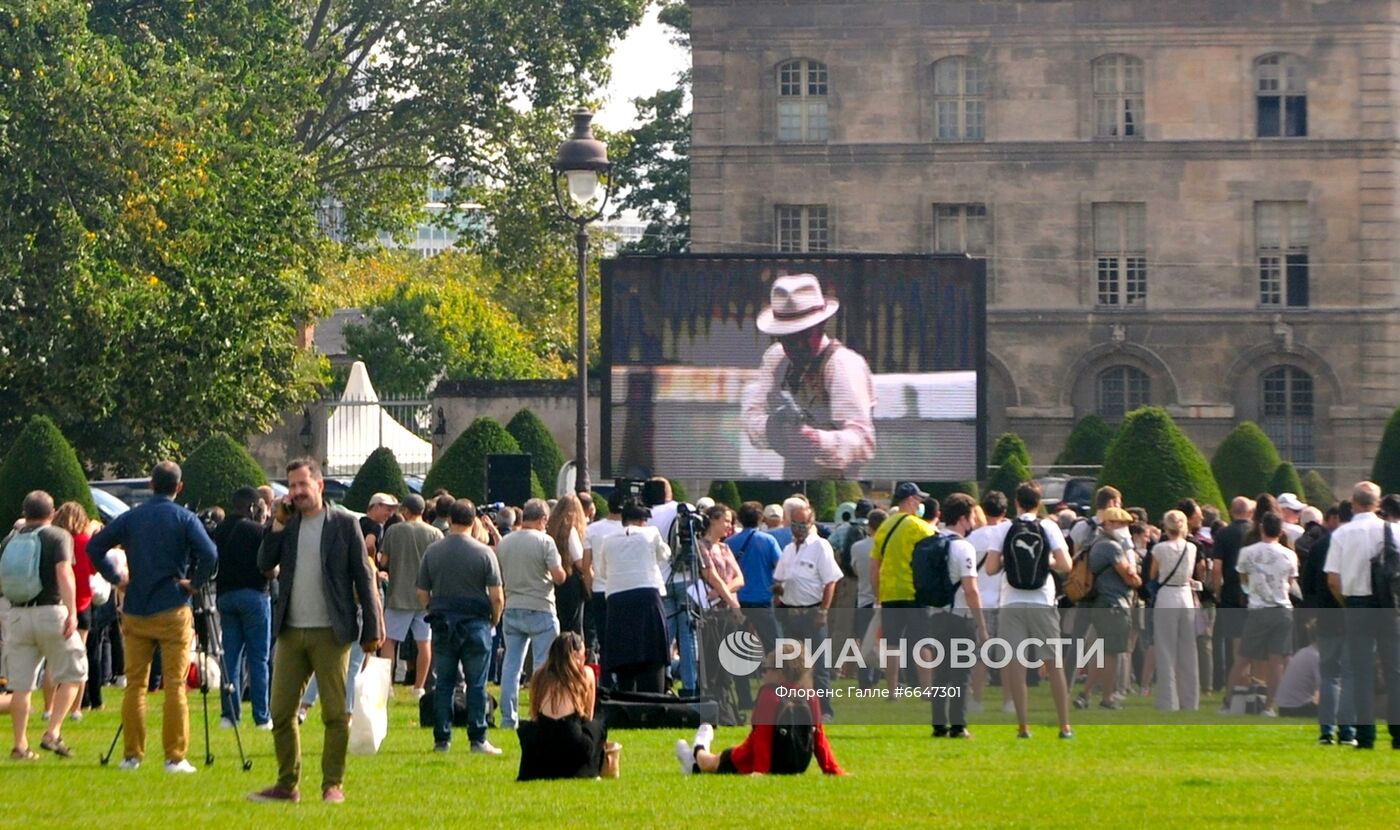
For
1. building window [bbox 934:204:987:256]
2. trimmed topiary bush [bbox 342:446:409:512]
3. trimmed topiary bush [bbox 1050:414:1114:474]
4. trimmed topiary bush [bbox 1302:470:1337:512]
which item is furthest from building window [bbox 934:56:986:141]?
trimmed topiary bush [bbox 342:446:409:512]

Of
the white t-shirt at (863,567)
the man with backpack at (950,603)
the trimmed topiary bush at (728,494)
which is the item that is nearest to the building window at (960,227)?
the trimmed topiary bush at (728,494)

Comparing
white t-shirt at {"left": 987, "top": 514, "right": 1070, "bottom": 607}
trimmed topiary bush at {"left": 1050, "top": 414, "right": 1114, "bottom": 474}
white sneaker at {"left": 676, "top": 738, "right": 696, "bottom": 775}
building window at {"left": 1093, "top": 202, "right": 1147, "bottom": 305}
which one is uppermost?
building window at {"left": 1093, "top": 202, "right": 1147, "bottom": 305}

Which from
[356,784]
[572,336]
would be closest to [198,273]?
[356,784]

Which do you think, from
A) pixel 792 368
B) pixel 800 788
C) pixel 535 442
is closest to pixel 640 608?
pixel 800 788

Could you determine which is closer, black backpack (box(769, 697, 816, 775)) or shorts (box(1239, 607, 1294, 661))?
black backpack (box(769, 697, 816, 775))

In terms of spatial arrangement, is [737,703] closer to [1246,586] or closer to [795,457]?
[1246,586]

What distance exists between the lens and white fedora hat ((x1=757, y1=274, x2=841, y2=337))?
106 ft

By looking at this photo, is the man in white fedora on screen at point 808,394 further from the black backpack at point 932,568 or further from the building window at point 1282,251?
the building window at point 1282,251

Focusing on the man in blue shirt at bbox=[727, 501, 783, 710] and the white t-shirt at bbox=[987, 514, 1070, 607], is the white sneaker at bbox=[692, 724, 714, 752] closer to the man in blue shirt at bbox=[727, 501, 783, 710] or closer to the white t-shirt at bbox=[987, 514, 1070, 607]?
the white t-shirt at bbox=[987, 514, 1070, 607]

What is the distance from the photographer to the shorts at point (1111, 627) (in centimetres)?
1836

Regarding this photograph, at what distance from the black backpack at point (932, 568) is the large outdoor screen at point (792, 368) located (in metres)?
15.4

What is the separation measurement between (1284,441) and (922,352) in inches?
672

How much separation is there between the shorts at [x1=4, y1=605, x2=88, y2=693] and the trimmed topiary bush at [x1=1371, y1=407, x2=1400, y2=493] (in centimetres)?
2445

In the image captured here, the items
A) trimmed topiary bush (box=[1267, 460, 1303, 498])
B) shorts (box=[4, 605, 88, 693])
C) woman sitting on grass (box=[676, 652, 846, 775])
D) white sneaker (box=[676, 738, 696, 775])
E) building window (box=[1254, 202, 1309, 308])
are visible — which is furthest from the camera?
building window (box=[1254, 202, 1309, 308])
